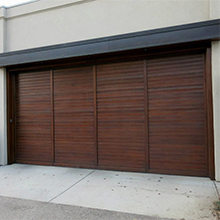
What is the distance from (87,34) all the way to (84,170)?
3356mm

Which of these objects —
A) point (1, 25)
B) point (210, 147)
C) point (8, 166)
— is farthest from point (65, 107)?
point (210, 147)

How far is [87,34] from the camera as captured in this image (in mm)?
5188

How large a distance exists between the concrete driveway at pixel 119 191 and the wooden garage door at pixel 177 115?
0.34m

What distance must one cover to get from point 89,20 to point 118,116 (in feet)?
8.10

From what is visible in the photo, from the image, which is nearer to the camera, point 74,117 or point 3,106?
point 74,117

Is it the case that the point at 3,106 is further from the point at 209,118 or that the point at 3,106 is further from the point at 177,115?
the point at 209,118

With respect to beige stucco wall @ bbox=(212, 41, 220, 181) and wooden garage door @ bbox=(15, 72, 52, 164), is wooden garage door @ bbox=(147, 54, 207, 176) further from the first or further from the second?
wooden garage door @ bbox=(15, 72, 52, 164)

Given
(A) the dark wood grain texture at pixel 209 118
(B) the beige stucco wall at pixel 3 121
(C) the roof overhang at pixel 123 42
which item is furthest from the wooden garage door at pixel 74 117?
(A) the dark wood grain texture at pixel 209 118

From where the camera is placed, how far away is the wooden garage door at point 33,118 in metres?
5.75

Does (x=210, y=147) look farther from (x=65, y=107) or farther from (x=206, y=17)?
(x=65, y=107)

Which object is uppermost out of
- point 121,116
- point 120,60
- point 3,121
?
point 120,60

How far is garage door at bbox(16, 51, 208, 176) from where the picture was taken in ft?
14.9

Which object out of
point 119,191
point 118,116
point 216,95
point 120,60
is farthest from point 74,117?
point 216,95

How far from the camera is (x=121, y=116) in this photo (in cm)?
505
